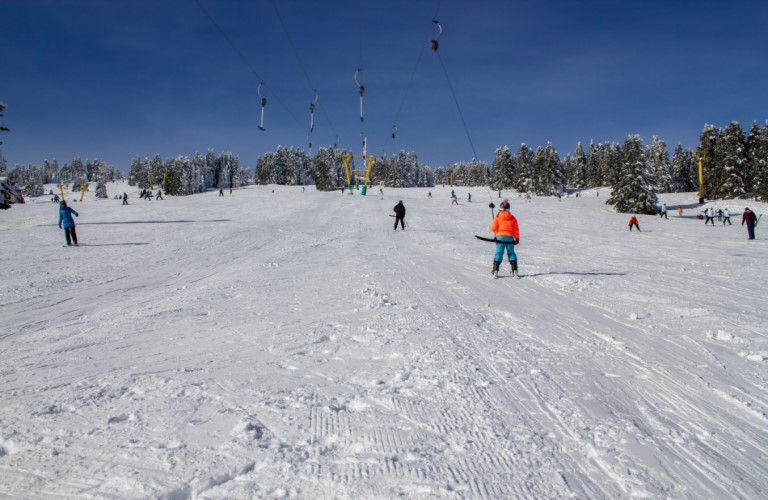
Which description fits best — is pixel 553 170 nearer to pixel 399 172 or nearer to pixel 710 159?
pixel 710 159

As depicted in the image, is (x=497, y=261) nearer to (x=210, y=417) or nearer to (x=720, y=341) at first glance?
(x=720, y=341)

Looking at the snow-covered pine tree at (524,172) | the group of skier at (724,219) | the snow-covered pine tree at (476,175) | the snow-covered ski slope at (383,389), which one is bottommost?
the snow-covered ski slope at (383,389)

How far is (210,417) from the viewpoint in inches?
121

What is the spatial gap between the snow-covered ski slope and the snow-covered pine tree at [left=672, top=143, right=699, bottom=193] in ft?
346

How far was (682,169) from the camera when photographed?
93.7m

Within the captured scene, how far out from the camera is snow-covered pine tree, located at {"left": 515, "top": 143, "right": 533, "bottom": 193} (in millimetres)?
82062

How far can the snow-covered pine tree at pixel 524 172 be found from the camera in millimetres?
82062

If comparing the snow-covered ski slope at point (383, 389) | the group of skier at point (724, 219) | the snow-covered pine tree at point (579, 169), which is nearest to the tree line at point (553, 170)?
the snow-covered pine tree at point (579, 169)

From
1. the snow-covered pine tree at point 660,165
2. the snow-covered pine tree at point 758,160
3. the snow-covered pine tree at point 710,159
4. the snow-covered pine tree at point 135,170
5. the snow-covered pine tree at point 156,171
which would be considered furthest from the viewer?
the snow-covered pine tree at point 135,170

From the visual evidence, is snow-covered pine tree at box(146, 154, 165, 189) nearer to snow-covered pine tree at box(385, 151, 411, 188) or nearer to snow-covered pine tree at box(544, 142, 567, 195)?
snow-covered pine tree at box(385, 151, 411, 188)

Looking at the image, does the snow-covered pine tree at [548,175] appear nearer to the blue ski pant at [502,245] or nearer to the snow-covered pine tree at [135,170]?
the blue ski pant at [502,245]

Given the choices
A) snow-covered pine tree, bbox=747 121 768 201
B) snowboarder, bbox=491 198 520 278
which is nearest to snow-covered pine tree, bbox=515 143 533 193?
snow-covered pine tree, bbox=747 121 768 201

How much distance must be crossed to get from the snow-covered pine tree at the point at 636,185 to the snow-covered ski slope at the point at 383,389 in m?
45.2

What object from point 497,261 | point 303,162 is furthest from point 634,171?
point 303,162
